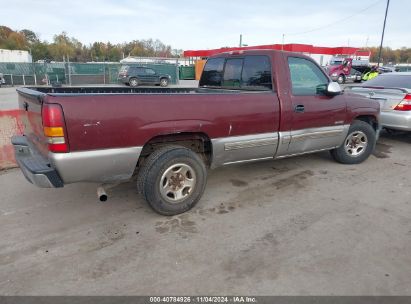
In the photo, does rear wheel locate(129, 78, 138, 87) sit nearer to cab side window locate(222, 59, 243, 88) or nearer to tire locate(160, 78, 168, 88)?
tire locate(160, 78, 168, 88)

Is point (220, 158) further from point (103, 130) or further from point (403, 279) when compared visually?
point (403, 279)

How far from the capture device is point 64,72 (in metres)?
26.6

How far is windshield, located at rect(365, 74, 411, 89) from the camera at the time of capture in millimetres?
6996

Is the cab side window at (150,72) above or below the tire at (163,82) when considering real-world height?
above

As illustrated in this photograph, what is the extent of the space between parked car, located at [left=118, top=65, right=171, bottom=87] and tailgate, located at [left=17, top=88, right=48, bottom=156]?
20.9 m

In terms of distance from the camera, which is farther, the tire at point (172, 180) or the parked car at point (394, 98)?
the parked car at point (394, 98)

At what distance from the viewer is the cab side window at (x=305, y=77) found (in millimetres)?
4375


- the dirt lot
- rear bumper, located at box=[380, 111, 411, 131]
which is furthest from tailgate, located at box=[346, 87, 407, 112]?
the dirt lot

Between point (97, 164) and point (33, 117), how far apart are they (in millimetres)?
905

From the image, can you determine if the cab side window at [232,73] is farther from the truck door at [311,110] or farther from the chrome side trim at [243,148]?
the chrome side trim at [243,148]

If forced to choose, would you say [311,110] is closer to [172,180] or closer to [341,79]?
[172,180]

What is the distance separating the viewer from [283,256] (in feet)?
9.69

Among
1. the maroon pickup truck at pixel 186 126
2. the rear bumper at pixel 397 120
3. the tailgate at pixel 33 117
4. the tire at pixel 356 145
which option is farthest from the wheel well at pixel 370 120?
the tailgate at pixel 33 117

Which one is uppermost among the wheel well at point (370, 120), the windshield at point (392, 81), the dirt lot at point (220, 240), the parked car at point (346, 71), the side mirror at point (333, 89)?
the parked car at point (346, 71)
